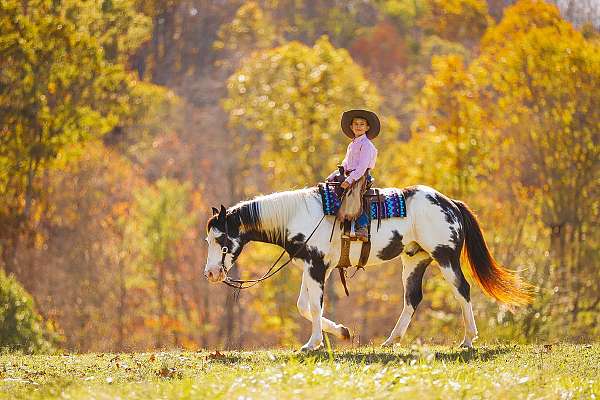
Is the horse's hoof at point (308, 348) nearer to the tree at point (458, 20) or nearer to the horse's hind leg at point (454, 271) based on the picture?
the horse's hind leg at point (454, 271)

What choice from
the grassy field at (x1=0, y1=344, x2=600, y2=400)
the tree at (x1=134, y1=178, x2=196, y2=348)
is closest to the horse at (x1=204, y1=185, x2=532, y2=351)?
the grassy field at (x1=0, y1=344, x2=600, y2=400)

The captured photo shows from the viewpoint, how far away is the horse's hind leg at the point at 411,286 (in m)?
13.5

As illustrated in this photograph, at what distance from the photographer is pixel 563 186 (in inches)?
1067

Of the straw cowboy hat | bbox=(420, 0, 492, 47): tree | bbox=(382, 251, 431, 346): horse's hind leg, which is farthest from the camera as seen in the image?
bbox=(420, 0, 492, 47): tree

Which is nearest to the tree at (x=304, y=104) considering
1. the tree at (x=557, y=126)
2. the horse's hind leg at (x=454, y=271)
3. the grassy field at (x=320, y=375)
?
the tree at (x=557, y=126)

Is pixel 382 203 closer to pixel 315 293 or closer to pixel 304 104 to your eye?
pixel 315 293

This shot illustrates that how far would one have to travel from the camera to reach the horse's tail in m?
13.6

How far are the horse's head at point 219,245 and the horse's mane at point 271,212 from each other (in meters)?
0.21

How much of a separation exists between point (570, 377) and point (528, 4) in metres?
24.1

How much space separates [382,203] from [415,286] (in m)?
1.39

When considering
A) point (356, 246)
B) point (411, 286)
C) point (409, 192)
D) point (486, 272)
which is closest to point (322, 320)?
point (356, 246)

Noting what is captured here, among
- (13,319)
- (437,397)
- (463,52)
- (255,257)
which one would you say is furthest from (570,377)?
(463,52)

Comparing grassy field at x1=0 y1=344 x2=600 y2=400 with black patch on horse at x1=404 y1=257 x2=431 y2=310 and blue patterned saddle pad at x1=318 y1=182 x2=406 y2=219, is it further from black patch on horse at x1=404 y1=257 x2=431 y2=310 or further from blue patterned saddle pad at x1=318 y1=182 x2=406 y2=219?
blue patterned saddle pad at x1=318 y1=182 x2=406 y2=219

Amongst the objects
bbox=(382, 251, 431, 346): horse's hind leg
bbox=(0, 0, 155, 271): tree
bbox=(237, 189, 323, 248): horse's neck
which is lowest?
bbox=(382, 251, 431, 346): horse's hind leg
